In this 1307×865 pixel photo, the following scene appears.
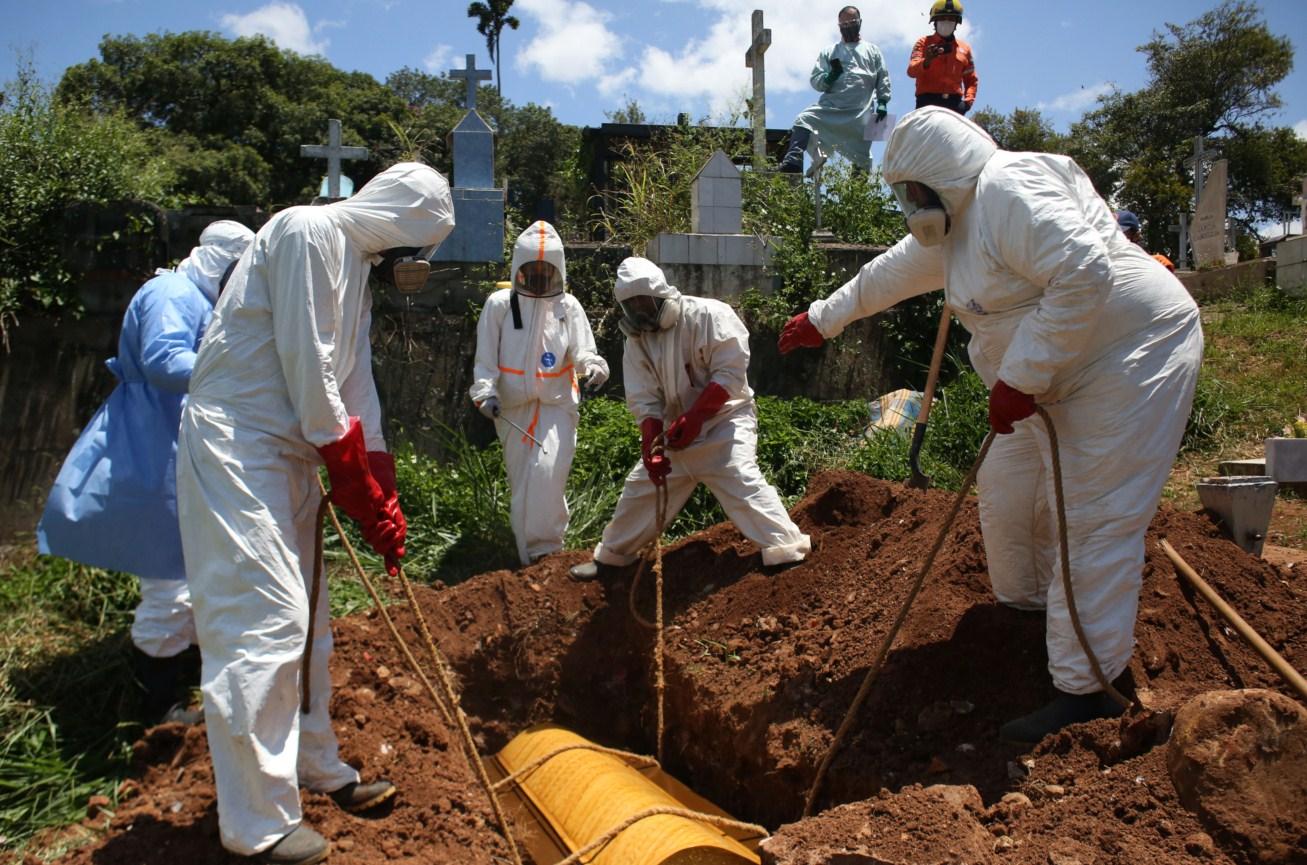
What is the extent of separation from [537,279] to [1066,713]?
414 cm

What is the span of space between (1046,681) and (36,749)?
375 centimetres

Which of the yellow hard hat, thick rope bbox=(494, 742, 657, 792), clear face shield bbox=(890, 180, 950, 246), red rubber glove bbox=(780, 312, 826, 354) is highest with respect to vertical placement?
the yellow hard hat

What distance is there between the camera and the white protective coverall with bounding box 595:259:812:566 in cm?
526

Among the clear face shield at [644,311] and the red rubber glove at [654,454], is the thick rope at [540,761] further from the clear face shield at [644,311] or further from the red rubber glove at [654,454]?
the clear face shield at [644,311]

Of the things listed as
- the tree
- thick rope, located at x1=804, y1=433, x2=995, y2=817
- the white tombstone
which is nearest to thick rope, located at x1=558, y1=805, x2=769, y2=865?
thick rope, located at x1=804, y1=433, x2=995, y2=817

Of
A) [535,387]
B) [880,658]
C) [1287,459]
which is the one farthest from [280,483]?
[1287,459]

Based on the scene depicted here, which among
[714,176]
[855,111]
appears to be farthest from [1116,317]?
[855,111]

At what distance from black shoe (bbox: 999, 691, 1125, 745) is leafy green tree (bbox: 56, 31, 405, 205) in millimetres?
23977

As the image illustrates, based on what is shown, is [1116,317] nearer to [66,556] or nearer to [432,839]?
[432,839]

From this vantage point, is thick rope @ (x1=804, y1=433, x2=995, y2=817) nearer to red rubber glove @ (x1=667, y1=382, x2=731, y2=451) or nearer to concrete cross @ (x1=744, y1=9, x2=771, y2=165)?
red rubber glove @ (x1=667, y1=382, x2=731, y2=451)

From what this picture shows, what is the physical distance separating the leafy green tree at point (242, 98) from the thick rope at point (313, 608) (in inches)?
904

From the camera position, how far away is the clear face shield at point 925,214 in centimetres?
354

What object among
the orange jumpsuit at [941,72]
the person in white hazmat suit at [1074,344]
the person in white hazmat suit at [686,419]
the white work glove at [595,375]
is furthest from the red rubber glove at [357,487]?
the orange jumpsuit at [941,72]

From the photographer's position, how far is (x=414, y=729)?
4.29m
